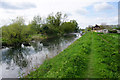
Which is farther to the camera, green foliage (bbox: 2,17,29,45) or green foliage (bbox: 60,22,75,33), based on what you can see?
green foliage (bbox: 60,22,75,33)

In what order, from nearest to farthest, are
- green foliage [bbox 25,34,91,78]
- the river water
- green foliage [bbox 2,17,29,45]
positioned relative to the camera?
green foliage [bbox 25,34,91,78] < the river water < green foliage [bbox 2,17,29,45]

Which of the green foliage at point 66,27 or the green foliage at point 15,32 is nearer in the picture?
the green foliage at point 15,32

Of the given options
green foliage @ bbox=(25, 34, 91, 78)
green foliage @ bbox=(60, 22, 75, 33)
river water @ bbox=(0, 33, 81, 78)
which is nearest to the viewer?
green foliage @ bbox=(25, 34, 91, 78)

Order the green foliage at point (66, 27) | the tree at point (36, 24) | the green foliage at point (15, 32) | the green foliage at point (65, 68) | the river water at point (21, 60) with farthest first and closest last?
the green foliage at point (66, 27)
the tree at point (36, 24)
the green foliage at point (15, 32)
the river water at point (21, 60)
the green foliage at point (65, 68)

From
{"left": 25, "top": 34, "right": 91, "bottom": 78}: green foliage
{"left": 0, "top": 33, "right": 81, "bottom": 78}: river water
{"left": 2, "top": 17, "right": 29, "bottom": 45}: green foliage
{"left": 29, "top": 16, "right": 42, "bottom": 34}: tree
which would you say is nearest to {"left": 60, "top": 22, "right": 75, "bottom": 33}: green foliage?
{"left": 29, "top": 16, "right": 42, "bottom": 34}: tree

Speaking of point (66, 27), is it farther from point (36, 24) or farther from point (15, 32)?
point (15, 32)

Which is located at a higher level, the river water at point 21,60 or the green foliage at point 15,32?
the green foliage at point 15,32

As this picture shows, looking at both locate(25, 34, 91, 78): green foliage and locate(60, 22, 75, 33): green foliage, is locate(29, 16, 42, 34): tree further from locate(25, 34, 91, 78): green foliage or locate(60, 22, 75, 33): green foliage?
locate(25, 34, 91, 78): green foliage

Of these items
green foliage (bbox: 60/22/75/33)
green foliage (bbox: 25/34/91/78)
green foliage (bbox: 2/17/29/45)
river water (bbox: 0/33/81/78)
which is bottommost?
river water (bbox: 0/33/81/78)

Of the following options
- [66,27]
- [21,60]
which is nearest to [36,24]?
[66,27]

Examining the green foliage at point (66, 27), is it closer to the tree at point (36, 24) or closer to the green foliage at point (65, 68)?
the tree at point (36, 24)

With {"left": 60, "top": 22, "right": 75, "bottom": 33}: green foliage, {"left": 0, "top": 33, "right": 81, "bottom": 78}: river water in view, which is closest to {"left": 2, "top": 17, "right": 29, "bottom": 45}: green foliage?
{"left": 0, "top": 33, "right": 81, "bottom": 78}: river water

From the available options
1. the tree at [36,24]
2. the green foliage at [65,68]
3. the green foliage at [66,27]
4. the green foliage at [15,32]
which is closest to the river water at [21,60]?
the green foliage at [65,68]

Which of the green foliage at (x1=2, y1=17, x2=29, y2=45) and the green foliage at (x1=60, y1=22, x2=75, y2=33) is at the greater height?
the green foliage at (x1=60, y1=22, x2=75, y2=33)
